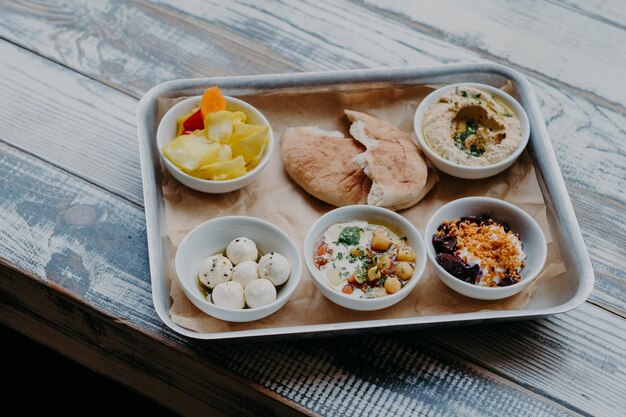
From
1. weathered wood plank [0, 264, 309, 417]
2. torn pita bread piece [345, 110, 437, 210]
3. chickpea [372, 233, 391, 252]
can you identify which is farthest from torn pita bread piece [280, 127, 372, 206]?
weathered wood plank [0, 264, 309, 417]

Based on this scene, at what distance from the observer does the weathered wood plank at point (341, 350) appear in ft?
5.63

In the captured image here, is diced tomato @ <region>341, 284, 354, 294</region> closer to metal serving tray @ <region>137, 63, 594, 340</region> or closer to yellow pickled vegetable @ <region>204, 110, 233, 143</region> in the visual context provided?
metal serving tray @ <region>137, 63, 594, 340</region>

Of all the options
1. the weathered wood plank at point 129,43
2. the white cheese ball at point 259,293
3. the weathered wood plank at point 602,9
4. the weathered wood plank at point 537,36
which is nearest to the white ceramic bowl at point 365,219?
the white cheese ball at point 259,293

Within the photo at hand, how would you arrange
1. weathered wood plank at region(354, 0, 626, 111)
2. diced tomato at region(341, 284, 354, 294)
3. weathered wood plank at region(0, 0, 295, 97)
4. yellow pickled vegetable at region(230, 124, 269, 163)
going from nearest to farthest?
diced tomato at region(341, 284, 354, 294)
yellow pickled vegetable at region(230, 124, 269, 163)
weathered wood plank at region(0, 0, 295, 97)
weathered wood plank at region(354, 0, 626, 111)

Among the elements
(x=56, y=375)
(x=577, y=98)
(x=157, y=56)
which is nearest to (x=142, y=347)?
(x=56, y=375)

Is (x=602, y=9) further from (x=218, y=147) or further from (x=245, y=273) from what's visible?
(x=245, y=273)

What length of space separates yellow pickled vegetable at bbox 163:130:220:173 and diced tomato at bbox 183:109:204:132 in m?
0.06

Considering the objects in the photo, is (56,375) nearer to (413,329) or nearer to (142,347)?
(142,347)

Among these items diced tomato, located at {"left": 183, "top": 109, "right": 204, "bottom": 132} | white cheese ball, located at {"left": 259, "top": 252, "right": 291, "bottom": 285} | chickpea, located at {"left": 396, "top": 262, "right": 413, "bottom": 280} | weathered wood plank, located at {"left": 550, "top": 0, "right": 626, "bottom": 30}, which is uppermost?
weathered wood plank, located at {"left": 550, "top": 0, "right": 626, "bottom": 30}

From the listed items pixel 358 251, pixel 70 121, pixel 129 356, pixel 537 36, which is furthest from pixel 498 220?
pixel 70 121

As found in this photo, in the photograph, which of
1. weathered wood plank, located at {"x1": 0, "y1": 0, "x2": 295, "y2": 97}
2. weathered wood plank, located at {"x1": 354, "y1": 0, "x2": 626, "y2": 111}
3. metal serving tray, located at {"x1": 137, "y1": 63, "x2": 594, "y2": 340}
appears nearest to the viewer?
metal serving tray, located at {"x1": 137, "y1": 63, "x2": 594, "y2": 340}

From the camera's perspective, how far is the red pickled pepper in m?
2.04

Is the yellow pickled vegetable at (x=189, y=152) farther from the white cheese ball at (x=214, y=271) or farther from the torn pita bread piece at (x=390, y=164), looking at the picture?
the torn pita bread piece at (x=390, y=164)

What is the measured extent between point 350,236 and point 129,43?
3.42 ft
